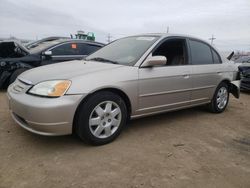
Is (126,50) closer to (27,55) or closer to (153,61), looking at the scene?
(153,61)

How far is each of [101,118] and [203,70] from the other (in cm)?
226

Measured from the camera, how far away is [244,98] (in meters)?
6.66

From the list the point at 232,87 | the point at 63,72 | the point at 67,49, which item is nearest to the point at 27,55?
the point at 67,49

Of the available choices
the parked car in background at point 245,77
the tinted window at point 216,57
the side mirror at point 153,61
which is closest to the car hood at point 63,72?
the side mirror at point 153,61

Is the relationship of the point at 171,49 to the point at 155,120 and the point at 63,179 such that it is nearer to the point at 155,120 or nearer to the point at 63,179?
the point at 155,120

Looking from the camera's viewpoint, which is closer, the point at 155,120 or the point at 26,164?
the point at 26,164

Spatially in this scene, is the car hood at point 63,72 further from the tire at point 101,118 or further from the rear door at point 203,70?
the rear door at point 203,70

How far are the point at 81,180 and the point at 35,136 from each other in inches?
48.4

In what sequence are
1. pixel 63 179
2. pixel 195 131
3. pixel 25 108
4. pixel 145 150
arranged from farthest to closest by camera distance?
pixel 195 131
pixel 145 150
pixel 25 108
pixel 63 179

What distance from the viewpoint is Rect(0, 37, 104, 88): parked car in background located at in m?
5.58

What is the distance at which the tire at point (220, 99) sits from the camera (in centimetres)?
470

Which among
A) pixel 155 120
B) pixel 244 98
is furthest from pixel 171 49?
pixel 244 98

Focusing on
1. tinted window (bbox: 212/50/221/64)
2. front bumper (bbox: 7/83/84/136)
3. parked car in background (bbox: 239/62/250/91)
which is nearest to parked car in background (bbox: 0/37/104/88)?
front bumper (bbox: 7/83/84/136)

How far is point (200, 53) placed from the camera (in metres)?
4.37
